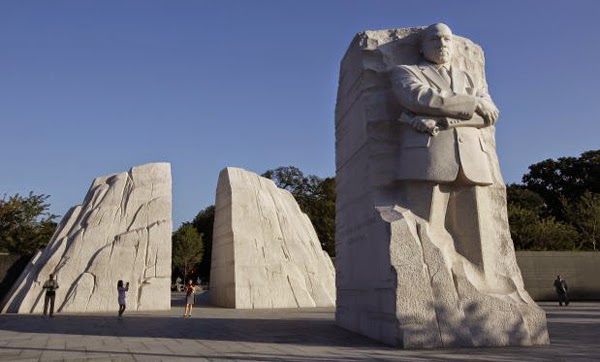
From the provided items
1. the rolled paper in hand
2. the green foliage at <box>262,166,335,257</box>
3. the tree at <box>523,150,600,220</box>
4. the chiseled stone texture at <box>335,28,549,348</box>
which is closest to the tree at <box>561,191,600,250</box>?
the tree at <box>523,150,600,220</box>

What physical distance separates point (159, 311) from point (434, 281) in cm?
1181

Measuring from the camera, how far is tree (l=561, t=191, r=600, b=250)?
113 ft

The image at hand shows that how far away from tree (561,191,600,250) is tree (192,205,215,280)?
31.3 meters

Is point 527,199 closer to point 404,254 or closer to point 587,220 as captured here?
point 587,220

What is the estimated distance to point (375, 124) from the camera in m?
8.05

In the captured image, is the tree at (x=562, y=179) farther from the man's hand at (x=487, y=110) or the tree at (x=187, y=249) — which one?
the man's hand at (x=487, y=110)

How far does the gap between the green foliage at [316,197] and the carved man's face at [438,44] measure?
3197 cm

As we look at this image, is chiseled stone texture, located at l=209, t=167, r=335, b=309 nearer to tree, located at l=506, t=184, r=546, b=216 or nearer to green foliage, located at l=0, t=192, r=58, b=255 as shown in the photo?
green foliage, located at l=0, t=192, r=58, b=255

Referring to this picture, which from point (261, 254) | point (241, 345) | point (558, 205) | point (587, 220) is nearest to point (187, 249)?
point (261, 254)

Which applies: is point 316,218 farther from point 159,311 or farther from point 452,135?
point 452,135

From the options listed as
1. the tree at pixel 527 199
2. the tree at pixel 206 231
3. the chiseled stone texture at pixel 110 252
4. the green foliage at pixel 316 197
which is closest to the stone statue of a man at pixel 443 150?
the chiseled stone texture at pixel 110 252

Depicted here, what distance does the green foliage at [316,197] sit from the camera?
132 feet

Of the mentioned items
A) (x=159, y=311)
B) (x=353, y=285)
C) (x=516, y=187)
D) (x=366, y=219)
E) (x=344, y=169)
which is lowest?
(x=159, y=311)

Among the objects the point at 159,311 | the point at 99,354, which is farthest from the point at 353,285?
the point at 159,311
